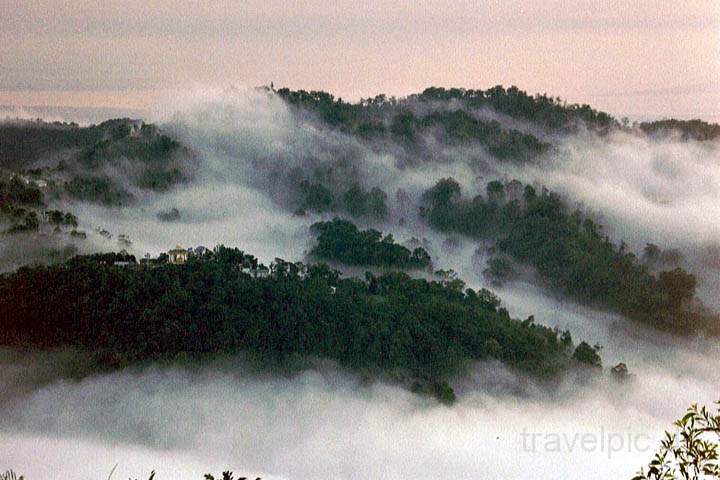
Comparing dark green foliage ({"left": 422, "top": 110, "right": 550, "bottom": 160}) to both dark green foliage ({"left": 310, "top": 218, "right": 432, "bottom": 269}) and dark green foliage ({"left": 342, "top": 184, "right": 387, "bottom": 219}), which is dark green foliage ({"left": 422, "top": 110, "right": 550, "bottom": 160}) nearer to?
dark green foliage ({"left": 342, "top": 184, "right": 387, "bottom": 219})

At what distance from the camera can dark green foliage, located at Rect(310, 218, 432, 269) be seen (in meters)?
31.8

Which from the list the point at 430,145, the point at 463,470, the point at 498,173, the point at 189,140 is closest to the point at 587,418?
the point at 463,470

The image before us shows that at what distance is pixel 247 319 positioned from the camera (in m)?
24.3

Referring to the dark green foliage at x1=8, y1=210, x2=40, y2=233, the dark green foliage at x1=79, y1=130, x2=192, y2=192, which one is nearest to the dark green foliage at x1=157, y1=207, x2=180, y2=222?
the dark green foliage at x1=79, y1=130, x2=192, y2=192

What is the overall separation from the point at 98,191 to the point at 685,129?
82.5 feet

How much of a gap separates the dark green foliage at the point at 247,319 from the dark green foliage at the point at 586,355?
1638 millimetres

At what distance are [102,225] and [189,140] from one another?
9.00 m

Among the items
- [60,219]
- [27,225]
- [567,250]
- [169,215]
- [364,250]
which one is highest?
[567,250]

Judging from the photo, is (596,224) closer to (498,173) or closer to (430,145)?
(498,173)

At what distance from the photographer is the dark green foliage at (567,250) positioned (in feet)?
113

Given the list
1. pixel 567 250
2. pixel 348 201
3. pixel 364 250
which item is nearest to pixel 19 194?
pixel 364 250

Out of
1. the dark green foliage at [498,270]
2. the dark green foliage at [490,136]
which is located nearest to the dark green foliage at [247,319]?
the dark green foliage at [498,270]

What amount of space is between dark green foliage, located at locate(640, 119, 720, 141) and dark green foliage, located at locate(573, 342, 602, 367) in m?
15.0

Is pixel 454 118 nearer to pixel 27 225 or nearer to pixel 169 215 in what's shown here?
pixel 169 215
